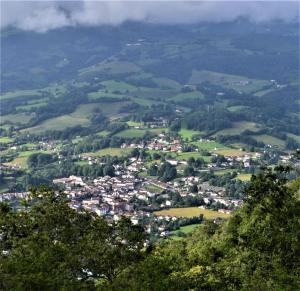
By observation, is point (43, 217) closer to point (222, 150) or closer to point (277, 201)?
point (277, 201)

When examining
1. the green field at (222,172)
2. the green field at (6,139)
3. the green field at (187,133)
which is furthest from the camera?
the green field at (187,133)

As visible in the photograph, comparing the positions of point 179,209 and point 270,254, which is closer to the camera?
point 270,254

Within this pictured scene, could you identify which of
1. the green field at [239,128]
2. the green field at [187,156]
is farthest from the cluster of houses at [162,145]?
the green field at [239,128]

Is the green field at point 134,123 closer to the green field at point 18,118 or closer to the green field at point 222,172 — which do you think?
the green field at point 18,118

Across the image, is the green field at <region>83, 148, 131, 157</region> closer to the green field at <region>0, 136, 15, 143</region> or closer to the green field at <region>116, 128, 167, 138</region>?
the green field at <region>116, 128, 167, 138</region>

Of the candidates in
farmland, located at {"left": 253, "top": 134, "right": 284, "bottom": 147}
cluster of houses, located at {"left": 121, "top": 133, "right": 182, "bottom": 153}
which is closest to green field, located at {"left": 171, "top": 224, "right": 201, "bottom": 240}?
cluster of houses, located at {"left": 121, "top": 133, "right": 182, "bottom": 153}

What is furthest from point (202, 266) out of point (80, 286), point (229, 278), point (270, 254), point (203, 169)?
point (203, 169)

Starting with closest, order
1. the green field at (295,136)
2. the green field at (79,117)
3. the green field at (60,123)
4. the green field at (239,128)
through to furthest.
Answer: the green field at (295,136) → the green field at (239,128) → the green field at (60,123) → the green field at (79,117)
